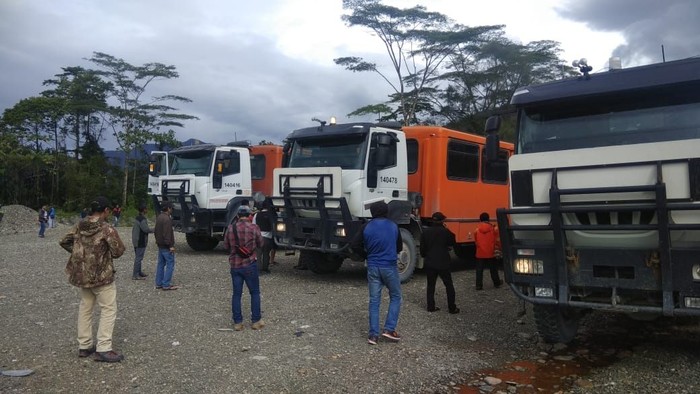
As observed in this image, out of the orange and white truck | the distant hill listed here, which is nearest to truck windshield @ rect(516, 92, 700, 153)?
the orange and white truck

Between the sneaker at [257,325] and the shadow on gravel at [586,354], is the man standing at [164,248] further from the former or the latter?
the shadow on gravel at [586,354]

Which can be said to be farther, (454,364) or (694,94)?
(454,364)

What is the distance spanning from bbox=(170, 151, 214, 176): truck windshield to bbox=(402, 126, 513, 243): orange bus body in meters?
5.33

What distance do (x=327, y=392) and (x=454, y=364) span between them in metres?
1.45

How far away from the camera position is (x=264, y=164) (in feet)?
47.9

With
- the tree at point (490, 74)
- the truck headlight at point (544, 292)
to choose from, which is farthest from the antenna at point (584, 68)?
the tree at point (490, 74)

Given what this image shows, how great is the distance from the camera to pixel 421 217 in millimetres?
10078

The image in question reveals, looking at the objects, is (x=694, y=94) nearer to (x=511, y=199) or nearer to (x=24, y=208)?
(x=511, y=199)

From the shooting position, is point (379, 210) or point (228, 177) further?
point (228, 177)

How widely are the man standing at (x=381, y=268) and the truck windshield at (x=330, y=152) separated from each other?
3073mm

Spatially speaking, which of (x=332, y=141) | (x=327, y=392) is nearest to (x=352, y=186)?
(x=332, y=141)

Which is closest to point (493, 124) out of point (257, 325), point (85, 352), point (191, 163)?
point (257, 325)

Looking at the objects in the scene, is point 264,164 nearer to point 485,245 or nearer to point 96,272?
point 485,245

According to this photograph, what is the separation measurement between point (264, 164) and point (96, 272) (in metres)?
9.52
